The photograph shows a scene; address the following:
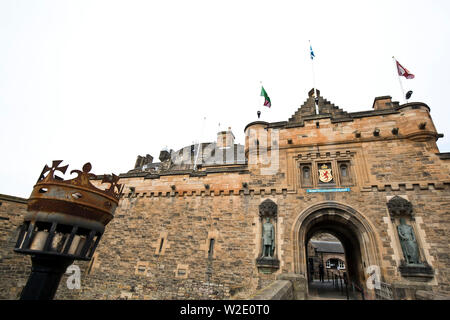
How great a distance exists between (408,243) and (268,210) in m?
5.83

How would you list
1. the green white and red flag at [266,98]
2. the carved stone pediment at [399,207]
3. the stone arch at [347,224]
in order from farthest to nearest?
the green white and red flag at [266,98] < the stone arch at [347,224] < the carved stone pediment at [399,207]

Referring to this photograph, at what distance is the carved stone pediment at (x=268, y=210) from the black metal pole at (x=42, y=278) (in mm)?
8870

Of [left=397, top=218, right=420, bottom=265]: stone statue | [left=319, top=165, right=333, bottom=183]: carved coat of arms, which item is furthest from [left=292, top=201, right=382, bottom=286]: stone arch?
[left=319, top=165, right=333, bottom=183]: carved coat of arms

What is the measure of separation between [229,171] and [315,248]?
76.4 ft

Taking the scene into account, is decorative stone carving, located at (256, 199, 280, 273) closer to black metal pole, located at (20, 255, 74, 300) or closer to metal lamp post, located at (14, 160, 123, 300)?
metal lamp post, located at (14, 160, 123, 300)

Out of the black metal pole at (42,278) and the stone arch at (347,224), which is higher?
the stone arch at (347,224)

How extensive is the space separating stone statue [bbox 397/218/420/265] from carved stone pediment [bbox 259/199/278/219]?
5220 mm

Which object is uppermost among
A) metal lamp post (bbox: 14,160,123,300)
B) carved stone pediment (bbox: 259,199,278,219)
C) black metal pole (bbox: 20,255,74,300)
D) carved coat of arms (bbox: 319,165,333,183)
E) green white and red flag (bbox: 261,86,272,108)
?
green white and red flag (bbox: 261,86,272,108)

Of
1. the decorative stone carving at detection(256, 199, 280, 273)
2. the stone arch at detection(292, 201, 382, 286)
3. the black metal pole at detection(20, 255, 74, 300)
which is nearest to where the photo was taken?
the black metal pole at detection(20, 255, 74, 300)

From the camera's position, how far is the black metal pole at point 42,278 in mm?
4207

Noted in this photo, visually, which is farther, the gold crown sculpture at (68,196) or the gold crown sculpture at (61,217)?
the gold crown sculpture at (68,196)

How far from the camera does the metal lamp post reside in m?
4.22

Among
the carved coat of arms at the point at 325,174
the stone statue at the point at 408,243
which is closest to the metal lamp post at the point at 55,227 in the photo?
the carved coat of arms at the point at 325,174

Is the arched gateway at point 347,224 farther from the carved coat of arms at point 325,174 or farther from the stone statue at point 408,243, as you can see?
the carved coat of arms at point 325,174
